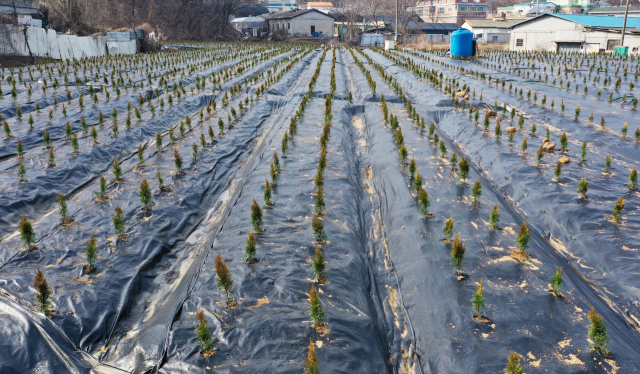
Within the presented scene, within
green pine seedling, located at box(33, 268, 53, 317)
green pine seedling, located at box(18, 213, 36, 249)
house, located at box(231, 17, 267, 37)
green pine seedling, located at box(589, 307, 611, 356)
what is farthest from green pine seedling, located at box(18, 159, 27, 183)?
house, located at box(231, 17, 267, 37)

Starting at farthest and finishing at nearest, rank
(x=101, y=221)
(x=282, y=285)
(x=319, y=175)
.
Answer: (x=319, y=175), (x=101, y=221), (x=282, y=285)

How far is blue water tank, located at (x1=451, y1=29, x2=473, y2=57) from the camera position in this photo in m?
25.8

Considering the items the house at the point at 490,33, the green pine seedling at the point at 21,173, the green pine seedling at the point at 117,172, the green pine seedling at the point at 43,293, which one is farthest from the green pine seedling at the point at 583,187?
the house at the point at 490,33

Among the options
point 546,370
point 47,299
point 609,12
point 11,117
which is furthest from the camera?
point 609,12

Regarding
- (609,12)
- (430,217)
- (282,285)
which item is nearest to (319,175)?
(430,217)

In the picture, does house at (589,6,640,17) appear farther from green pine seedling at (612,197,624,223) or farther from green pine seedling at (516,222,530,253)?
green pine seedling at (516,222,530,253)

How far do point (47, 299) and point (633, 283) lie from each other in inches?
203

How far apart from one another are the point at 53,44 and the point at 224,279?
88.3ft

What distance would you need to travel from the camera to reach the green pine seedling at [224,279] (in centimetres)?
347

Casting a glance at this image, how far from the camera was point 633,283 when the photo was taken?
12.9 ft

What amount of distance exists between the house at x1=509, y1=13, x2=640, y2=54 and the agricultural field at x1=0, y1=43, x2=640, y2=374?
29766mm

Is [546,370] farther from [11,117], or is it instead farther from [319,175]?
[11,117]

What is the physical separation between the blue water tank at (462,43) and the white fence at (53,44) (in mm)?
20411

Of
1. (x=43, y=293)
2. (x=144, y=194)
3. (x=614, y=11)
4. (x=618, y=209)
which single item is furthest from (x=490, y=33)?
(x=43, y=293)
